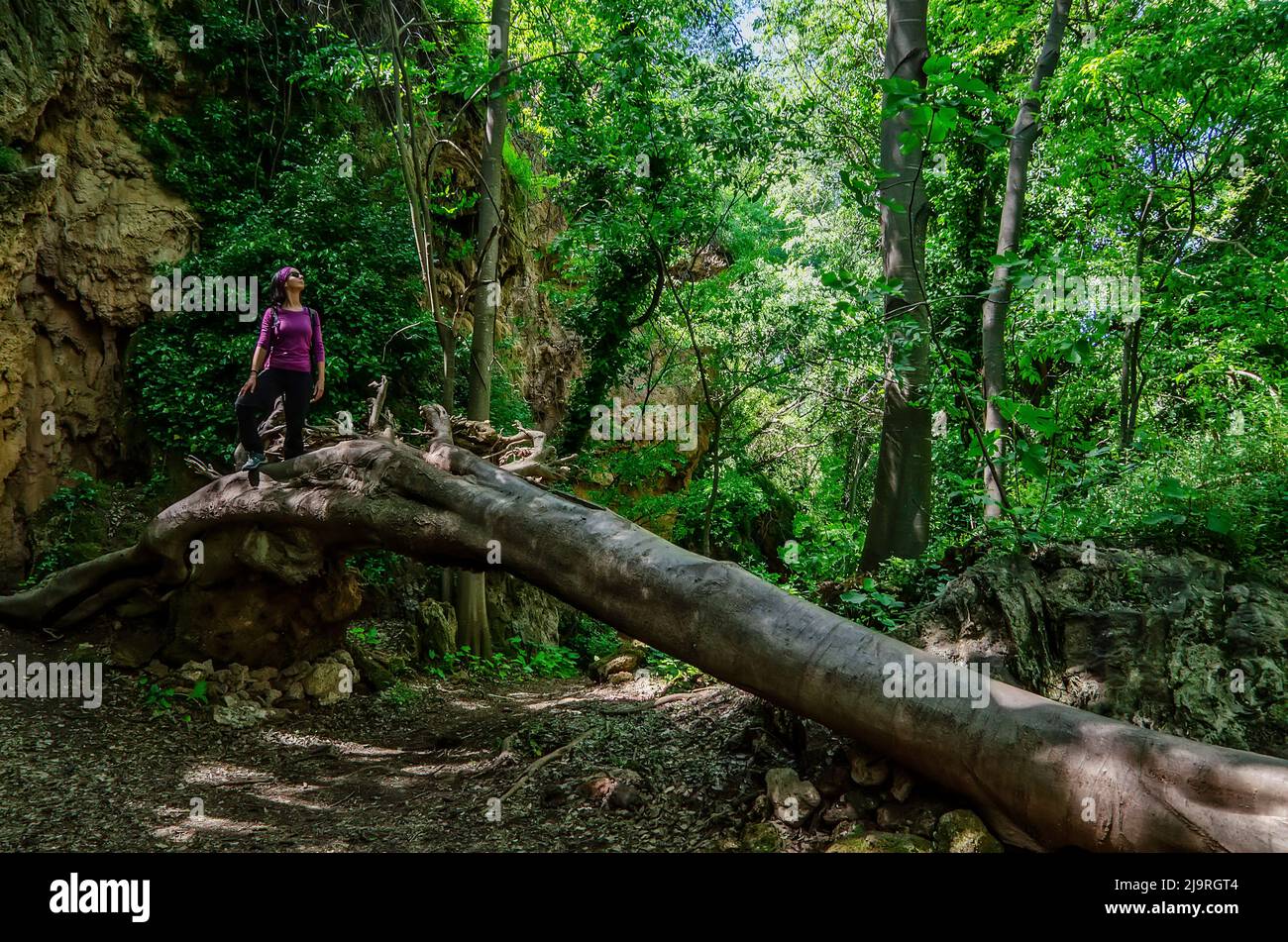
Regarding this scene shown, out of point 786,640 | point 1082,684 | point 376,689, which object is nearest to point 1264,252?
point 1082,684

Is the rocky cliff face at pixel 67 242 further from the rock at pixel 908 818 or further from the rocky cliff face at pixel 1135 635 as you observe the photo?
the rocky cliff face at pixel 1135 635

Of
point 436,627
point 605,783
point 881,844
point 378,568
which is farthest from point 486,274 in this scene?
point 881,844

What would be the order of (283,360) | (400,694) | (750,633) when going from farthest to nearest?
(400,694)
(283,360)
(750,633)

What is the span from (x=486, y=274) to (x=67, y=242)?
486 cm

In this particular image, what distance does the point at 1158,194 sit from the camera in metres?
9.38

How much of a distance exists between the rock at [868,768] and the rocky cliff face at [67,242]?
904 centimetres

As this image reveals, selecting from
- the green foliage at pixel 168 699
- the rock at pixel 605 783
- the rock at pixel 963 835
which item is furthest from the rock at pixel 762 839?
the green foliage at pixel 168 699

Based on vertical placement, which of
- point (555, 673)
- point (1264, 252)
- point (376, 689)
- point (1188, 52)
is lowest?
point (555, 673)

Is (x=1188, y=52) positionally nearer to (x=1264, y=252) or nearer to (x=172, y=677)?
(x=1264, y=252)

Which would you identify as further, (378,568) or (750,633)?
(378,568)

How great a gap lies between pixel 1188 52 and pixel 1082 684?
6.91m

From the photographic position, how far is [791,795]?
12.5ft

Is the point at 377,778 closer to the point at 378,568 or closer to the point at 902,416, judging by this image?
the point at 902,416

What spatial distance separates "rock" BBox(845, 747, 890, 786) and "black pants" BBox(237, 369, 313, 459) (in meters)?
4.95
